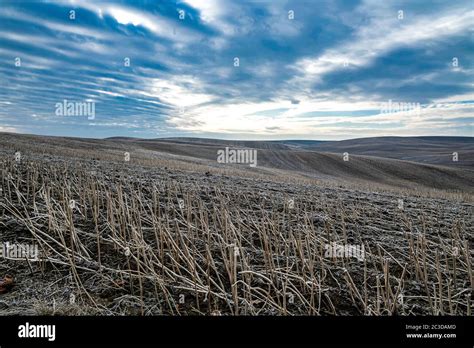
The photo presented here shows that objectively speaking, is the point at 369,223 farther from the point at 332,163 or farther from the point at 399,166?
the point at 399,166

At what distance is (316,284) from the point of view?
3062 mm

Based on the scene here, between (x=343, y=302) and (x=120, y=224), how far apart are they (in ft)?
10.6

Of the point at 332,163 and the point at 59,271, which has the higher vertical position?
the point at 332,163

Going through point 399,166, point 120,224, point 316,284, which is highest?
point 399,166

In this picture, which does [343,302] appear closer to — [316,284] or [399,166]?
[316,284]

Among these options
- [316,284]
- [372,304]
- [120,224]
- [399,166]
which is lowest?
[372,304]
